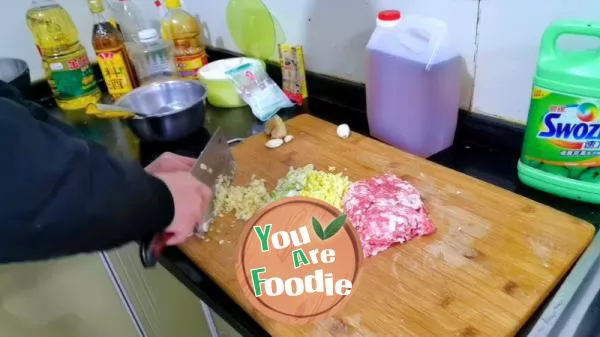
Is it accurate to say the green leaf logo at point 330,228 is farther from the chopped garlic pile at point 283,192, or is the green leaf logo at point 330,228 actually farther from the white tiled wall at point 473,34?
the white tiled wall at point 473,34

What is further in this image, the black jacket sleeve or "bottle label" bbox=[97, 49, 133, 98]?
"bottle label" bbox=[97, 49, 133, 98]

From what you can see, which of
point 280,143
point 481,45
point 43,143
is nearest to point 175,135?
point 280,143

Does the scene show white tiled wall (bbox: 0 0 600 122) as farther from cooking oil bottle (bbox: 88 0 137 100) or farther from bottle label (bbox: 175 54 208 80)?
cooking oil bottle (bbox: 88 0 137 100)

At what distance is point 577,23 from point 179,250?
658 millimetres

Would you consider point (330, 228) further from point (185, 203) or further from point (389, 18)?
point (389, 18)

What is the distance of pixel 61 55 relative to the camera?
1.19 m

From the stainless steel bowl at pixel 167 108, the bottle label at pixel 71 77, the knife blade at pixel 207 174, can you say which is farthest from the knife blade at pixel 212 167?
the bottle label at pixel 71 77

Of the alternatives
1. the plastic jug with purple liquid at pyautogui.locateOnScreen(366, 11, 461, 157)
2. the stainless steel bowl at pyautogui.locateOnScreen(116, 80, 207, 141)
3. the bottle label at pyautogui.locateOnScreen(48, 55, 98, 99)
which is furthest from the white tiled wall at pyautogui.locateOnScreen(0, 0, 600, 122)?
the bottle label at pyautogui.locateOnScreen(48, 55, 98, 99)

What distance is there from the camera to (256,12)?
117cm

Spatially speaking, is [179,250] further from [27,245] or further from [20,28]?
[20,28]

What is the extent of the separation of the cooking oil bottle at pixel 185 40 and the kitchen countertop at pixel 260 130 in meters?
0.16

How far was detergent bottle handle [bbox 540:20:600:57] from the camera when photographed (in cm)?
58

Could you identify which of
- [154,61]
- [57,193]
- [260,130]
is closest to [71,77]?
[154,61]

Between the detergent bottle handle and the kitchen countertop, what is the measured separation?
0.73ft
